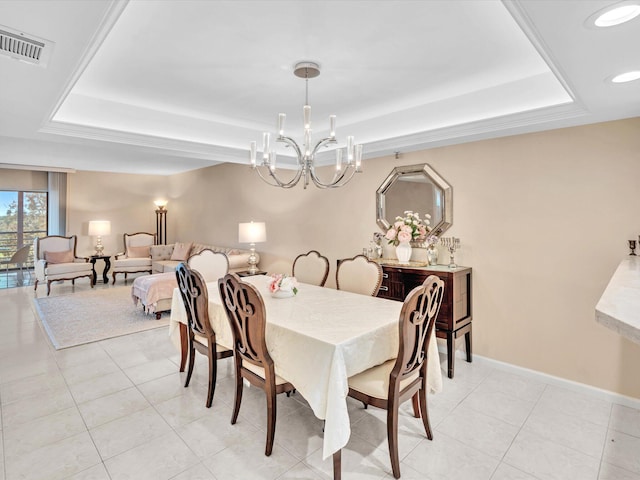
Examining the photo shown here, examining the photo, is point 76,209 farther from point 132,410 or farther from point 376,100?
point 376,100

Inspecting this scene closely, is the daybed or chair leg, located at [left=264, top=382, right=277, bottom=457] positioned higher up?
the daybed

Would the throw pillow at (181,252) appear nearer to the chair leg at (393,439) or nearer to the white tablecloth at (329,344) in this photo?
the white tablecloth at (329,344)

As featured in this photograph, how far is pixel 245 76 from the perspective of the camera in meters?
2.83

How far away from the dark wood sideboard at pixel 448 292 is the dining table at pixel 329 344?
849 mm

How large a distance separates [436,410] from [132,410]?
2.29 m

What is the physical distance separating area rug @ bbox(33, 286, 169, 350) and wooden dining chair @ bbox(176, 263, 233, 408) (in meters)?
2.03

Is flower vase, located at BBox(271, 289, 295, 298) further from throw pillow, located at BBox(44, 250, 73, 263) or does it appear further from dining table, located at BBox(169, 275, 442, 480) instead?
throw pillow, located at BBox(44, 250, 73, 263)

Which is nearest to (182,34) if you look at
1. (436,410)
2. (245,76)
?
(245,76)

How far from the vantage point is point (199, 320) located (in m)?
2.73

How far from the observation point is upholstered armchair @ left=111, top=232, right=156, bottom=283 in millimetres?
7562

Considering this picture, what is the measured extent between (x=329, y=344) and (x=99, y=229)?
7.72m

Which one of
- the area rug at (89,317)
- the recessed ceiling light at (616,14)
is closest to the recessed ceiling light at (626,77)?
the recessed ceiling light at (616,14)

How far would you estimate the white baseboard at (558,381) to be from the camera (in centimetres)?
271

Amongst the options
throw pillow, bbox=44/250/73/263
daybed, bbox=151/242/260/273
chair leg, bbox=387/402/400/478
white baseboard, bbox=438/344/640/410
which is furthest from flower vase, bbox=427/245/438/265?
throw pillow, bbox=44/250/73/263
